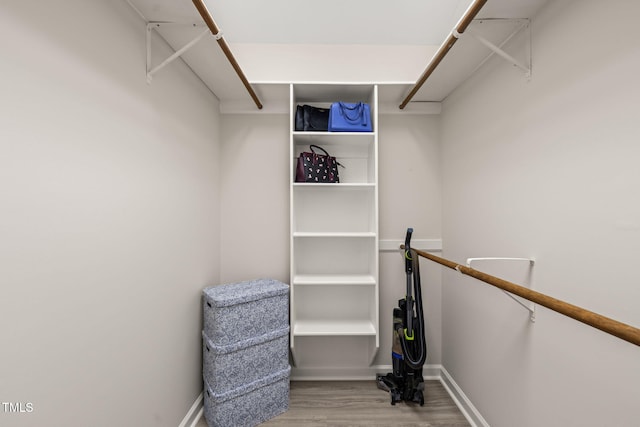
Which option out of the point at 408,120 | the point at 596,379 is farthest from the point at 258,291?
the point at 408,120

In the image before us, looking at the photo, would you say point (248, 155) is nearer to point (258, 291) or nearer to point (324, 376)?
point (258, 291)

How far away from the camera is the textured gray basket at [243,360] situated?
65.8 inches

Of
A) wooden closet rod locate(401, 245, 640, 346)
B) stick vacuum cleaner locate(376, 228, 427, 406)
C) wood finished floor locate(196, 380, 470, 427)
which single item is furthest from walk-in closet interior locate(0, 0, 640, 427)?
stick vacuum cleaner locate(376, 228, 427, 406)

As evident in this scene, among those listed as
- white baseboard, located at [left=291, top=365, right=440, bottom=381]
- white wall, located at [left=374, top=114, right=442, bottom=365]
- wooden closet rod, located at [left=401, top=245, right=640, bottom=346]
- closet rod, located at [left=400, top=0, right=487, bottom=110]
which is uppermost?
closet rod, located at [left=400, top=0, right=487, bottom=110]

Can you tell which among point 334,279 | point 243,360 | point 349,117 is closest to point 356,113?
point 349,117

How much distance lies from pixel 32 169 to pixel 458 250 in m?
2.27

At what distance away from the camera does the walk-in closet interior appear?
0.85 m

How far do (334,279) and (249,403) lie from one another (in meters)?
0.98

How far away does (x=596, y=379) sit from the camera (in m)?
0.98

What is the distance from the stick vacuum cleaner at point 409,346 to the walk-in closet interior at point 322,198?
0.22 meters

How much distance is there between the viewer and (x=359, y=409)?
190 cm

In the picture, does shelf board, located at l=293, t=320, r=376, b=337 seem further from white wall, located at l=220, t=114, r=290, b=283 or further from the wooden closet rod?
the wooden closet rod

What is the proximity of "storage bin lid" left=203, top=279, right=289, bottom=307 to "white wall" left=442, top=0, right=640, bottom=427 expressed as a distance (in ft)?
4.40

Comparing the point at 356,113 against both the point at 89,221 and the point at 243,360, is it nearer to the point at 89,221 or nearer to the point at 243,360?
the point at 89,221
